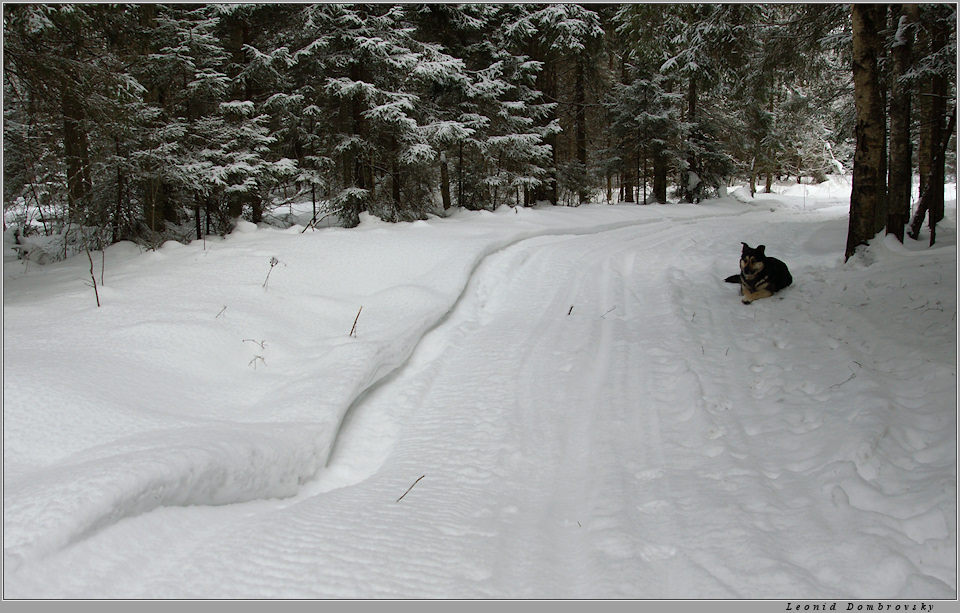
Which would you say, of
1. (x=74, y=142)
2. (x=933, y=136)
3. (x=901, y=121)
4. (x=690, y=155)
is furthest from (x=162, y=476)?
(x=690, y=155)

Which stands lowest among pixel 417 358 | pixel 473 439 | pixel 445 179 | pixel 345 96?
pixel 473 439

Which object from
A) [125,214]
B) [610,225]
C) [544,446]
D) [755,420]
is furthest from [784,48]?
[125,214]

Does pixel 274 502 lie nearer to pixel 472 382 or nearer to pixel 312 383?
pixel 312 383

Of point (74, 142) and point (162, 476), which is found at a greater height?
point (74, 142)

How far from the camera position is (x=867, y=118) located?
749 cm

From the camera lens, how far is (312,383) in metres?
4.28

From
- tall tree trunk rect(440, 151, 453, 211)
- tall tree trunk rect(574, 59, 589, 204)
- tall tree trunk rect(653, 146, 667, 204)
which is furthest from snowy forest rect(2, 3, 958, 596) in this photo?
tall tree trunk rect(653, 146, 667, 204)

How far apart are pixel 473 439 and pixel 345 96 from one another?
10.9 metres

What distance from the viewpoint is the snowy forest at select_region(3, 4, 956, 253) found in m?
7.75

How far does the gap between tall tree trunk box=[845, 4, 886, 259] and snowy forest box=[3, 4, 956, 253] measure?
35 millimetres

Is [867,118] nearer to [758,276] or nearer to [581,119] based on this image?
[758,276]

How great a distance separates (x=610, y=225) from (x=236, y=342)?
12.7m

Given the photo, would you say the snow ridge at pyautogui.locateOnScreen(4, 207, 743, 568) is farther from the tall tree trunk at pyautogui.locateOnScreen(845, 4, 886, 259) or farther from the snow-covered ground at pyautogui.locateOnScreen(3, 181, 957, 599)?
the tall tree trunk at pyautogui.locateOnScreen(845, 4, 886, 259)

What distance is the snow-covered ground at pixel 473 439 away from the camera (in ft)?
7.34
